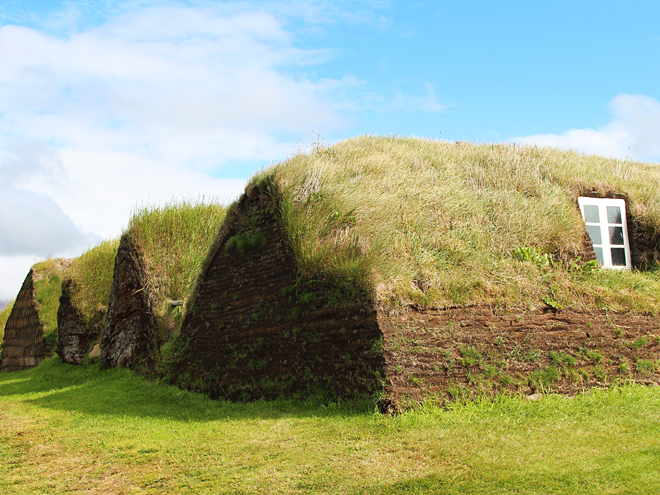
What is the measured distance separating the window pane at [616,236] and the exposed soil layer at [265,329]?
27.1 feet

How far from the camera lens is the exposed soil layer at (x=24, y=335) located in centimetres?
2103

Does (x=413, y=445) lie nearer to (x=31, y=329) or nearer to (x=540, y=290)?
(x=540, y=290)

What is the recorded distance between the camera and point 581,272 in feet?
33.9

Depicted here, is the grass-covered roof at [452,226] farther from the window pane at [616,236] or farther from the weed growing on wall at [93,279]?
the weed growing on wall at [93,279]

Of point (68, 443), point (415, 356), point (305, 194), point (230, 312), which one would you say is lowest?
point (68, 443)

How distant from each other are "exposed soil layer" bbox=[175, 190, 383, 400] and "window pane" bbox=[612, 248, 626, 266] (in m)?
8.09

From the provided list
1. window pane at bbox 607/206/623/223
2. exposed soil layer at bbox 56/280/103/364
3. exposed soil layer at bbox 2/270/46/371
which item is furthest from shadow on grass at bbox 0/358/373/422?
window pane at bbox 607/206/623/223

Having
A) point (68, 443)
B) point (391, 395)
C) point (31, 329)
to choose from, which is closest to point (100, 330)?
point (31, 329)

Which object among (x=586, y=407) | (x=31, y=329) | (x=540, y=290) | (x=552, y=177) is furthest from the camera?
(x=31, y=329)

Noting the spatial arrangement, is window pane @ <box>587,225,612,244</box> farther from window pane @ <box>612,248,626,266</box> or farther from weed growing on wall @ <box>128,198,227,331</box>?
weed growing on wall @ <box>128,198,227,331</box>

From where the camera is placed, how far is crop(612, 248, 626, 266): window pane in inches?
498

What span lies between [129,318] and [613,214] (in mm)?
13383

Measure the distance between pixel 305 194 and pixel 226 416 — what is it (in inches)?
168

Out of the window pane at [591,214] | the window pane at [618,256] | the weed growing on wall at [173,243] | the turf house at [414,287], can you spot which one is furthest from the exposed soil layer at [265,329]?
the window pane at [618,256]
